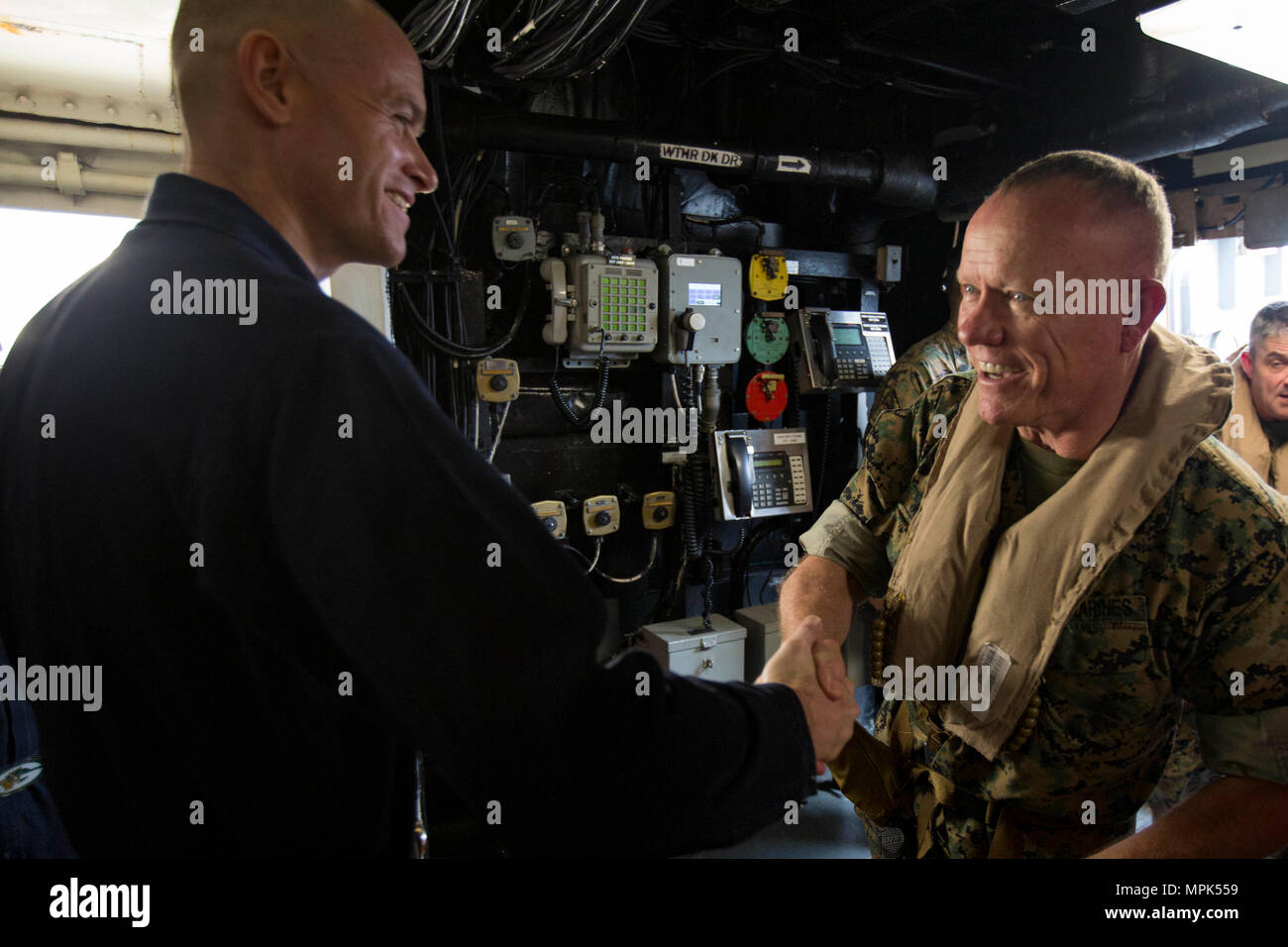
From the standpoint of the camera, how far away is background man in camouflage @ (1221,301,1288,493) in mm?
2938

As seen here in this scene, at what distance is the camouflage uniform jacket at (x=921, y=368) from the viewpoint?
3377 mm

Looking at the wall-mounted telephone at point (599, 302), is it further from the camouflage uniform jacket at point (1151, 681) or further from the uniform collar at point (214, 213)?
the uniform collar at point (214, 213)

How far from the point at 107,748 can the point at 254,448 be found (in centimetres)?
41

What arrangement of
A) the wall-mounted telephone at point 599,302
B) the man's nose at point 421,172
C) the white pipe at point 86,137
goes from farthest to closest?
the wall-mounted telephone at point 599,302, the white pipe at point 86,137, the man's nose at point 421,172

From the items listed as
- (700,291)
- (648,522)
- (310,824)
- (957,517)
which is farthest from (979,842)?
(700,291)

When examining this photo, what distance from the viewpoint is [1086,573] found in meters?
1.20

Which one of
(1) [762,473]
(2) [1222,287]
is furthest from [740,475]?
(2) [1222,287]

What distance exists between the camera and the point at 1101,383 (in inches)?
51.7

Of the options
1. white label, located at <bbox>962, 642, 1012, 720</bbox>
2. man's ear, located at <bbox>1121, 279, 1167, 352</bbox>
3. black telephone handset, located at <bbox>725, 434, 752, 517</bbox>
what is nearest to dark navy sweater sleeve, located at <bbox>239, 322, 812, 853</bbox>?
white label, located at <bbox>962, 642, 1012, 720</bbox>

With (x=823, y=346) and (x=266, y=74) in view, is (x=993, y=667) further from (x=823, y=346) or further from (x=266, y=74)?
(x=823, y=346)

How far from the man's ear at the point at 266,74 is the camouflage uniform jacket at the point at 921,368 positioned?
2.86 meters

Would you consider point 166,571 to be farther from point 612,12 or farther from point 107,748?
point 612,12

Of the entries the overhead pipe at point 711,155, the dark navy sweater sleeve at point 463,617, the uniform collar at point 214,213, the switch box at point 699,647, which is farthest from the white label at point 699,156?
the dark navy sweater sleeve at point 463,617

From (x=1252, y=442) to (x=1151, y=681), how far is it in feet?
8.19
